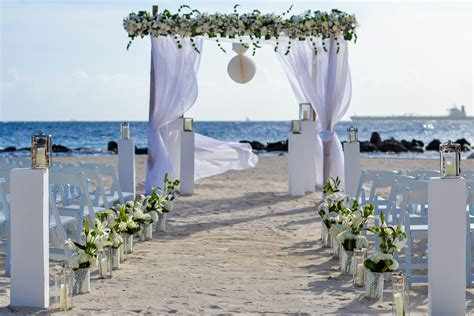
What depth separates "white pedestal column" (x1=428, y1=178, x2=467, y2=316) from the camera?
490 cm

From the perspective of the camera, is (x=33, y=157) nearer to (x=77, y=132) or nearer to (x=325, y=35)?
(x=325, y=35)

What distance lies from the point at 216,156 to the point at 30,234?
8.04 m

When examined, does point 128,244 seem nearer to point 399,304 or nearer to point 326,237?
point 326,237

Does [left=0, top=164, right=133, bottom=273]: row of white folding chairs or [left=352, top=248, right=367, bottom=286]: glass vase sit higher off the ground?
[left=0, top=164, right=133, bottom=273]: row of white folding chairs

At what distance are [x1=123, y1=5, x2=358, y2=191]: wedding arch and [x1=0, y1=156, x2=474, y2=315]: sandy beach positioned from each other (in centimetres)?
124

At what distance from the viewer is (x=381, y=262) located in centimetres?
560

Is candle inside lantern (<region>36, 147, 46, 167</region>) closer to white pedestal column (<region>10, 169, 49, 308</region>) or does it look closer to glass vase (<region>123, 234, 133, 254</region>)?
white pedestal column (<region>10, 169, 49, 308</region>)

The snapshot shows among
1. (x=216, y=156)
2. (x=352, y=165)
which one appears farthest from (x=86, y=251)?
(x=216, y=156)

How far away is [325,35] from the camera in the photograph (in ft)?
38.1

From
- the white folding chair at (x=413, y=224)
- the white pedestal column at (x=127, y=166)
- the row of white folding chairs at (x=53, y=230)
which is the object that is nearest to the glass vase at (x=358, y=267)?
the white folding chair at (x=413, y=224)

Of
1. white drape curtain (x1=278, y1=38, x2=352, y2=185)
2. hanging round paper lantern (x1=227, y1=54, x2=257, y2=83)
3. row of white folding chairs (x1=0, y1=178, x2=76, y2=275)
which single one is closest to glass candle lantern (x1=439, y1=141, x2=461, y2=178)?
row of white folding chairs (x1=0, y1=178, x2=76, y2=275)

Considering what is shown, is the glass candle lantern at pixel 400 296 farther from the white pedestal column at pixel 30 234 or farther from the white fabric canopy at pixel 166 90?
the white fabric canopy at pixel 166 90

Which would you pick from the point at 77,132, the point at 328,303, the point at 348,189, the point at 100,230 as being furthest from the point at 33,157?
the point at 77,132

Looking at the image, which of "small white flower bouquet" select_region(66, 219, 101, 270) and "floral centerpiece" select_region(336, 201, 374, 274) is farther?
"floral centerpiece" select_region(336, 201, 374, 274)
